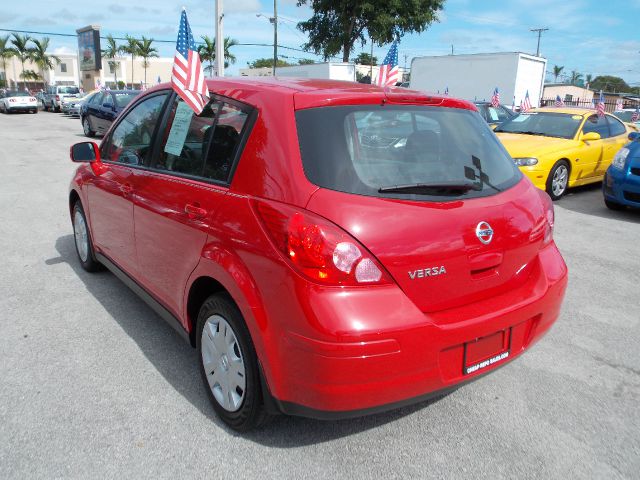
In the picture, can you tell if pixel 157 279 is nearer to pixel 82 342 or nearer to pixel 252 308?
pixel 82 342

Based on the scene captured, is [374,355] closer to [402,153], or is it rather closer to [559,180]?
[402,153]

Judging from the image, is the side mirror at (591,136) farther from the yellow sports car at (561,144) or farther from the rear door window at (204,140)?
the rear door window at (204,140)

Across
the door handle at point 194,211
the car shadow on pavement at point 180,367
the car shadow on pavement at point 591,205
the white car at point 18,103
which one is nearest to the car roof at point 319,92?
the door handle at point 194,211

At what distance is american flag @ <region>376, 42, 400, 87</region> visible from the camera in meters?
6.58

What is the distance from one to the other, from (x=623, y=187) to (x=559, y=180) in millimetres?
1342

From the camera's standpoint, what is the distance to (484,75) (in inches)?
1103

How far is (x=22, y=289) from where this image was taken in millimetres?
4578

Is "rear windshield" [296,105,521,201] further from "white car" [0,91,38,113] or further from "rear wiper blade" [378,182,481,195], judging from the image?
"white car" [0,91,38,113]

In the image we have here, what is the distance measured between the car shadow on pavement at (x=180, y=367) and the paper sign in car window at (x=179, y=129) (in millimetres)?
1290

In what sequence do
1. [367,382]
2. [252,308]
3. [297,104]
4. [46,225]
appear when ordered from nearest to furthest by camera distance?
[367,382] → [252,308] → [297,104] → [46,225]

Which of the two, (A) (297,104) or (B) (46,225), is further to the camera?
(B) (46,225)

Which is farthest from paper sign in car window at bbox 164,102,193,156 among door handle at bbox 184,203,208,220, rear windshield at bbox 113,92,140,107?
rear windshield at bbox 113,92,140,107

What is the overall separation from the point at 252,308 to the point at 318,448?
2.66 ft

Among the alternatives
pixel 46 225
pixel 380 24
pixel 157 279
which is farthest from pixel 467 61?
pixel 157 279
